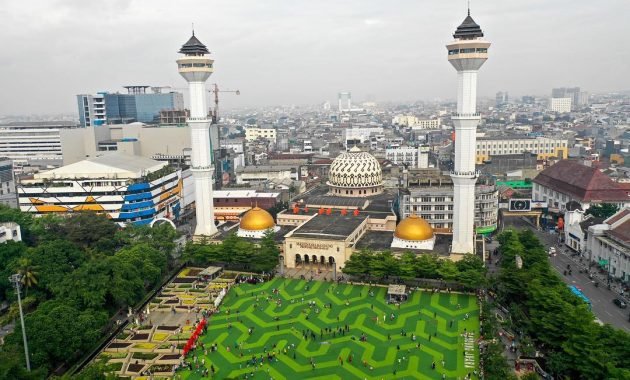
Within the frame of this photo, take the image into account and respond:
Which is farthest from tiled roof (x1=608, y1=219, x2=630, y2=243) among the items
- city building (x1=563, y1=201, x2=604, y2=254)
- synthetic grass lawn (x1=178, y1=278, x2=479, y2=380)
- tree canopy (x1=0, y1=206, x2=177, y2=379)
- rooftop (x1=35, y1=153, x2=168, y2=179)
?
rooftop (x1=35, y1=153, x2=168, y2=179)

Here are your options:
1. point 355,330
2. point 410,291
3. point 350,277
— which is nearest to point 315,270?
point 350,277

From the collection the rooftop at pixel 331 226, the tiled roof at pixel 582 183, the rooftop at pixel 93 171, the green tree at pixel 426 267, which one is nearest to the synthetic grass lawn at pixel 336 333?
the green tree at pixel 426 267

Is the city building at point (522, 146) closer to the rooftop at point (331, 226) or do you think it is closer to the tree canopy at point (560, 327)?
the rooftop at point (331, 226)

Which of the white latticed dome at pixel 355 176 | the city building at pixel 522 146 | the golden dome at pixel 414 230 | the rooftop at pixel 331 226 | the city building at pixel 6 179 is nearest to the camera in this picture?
the golden dome at pixel 414 230

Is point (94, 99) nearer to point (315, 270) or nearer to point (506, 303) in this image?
point (315, 270)

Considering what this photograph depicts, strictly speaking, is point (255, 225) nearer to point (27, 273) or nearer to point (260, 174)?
point (27, 273)

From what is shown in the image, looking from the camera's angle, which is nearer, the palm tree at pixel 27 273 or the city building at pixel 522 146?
the palm tree at pixel 27 273

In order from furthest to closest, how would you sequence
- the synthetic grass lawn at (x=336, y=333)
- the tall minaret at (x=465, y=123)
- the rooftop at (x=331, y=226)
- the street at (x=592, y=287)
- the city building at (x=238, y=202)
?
the city building at (x=238, y=202)
the rooftop at (x=331, y=226)
the tall minaret at (x=465, y=123)
the street at (x=592, y=287)
the synthetic grass lawn at (x=336, y=333)
